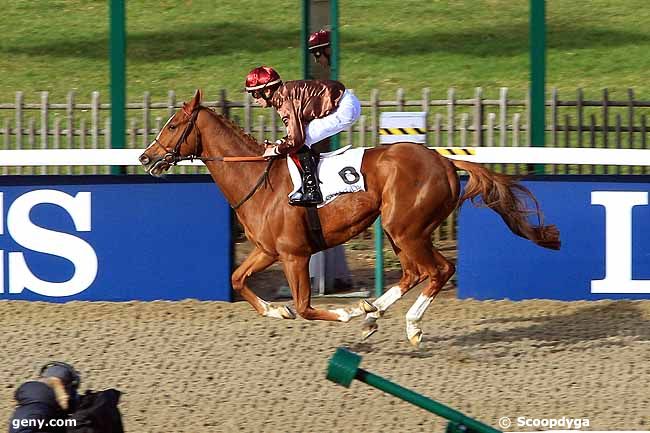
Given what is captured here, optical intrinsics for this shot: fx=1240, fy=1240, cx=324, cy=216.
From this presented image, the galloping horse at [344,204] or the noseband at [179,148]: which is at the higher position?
the noseband at [179,148]

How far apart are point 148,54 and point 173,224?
44.8ft

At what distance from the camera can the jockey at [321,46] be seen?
33.7ft

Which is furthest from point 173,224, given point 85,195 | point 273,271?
point 273,271

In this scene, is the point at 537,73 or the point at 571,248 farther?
the point at 537,73

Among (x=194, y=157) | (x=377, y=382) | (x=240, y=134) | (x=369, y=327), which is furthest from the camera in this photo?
(x=240, y=134)

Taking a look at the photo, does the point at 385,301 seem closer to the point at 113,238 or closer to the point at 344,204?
the point at 344,204

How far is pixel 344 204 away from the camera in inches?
340

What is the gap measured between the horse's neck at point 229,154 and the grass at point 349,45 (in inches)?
461

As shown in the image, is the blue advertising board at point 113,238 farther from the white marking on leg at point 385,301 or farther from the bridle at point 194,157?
the white marking on leg at point 385,301

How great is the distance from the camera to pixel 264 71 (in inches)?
339

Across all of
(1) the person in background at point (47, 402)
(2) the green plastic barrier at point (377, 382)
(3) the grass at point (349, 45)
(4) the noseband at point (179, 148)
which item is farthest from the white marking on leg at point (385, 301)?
(3) the grass at point (349, 45)

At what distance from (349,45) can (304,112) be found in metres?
15.4

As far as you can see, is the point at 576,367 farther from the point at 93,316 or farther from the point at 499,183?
the point at 93,316

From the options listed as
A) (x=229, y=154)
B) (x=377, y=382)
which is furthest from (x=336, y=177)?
(x=377, y=382)
